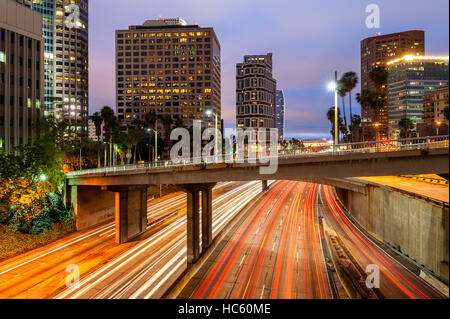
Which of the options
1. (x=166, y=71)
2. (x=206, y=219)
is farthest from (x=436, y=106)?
(x=166, y=71)

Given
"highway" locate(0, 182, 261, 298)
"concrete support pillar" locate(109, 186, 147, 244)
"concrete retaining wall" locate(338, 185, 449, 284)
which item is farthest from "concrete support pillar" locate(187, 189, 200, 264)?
"concrete retaining wall" locate(338, 185, 449, 284)

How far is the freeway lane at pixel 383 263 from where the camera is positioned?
69.1 feet

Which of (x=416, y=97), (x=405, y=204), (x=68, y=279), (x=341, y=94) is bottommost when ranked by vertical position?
(x=68, y=279)

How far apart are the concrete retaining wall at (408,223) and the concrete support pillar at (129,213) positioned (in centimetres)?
3310

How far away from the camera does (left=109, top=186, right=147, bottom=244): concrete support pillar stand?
36.1 metres

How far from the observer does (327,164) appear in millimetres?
19906

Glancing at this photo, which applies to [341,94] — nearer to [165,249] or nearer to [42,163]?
[165,249]

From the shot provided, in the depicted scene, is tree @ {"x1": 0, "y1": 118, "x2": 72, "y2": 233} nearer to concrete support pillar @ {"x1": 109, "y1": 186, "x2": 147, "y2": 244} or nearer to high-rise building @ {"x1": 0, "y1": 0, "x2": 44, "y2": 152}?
concrete support pillar @ {"x1": 109, "y1": 186, "x2": 147, "y2": 244}

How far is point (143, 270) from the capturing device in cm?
2638

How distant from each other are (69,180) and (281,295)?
125 ft

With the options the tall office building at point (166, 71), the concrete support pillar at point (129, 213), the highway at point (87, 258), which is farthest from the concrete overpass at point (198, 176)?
the tall office building at point (166, 71)

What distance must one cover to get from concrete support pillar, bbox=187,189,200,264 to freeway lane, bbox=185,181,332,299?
1903mm
